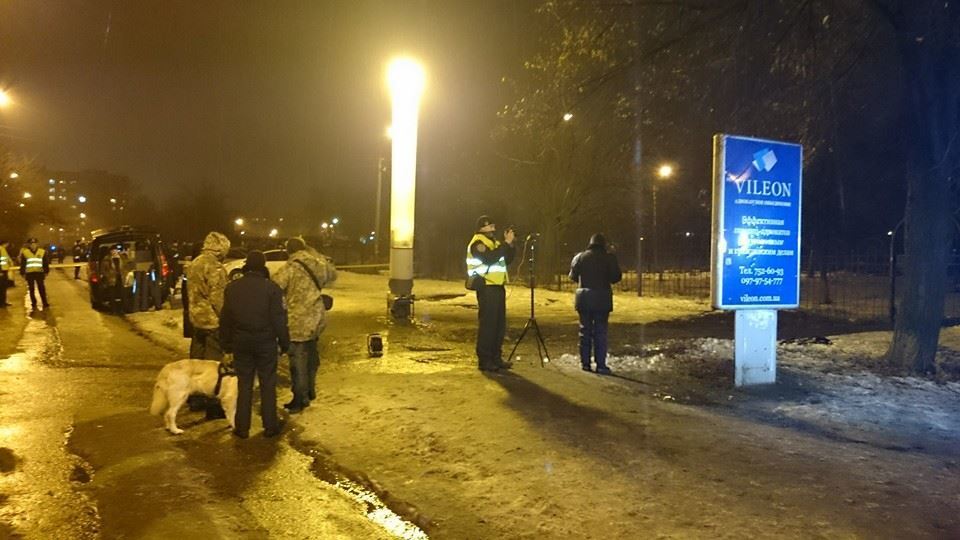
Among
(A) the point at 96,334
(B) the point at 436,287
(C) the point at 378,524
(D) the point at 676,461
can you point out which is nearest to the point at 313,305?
(C) the point at 378,524

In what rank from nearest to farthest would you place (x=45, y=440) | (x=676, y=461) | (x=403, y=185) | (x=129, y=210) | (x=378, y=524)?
(x=378, y=524)
(x=676, y=461)
(x=45, y=440)
(x=403, y=185)
(x=129, y=210)

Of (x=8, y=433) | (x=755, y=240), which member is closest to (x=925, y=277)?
(x=755, y=240)

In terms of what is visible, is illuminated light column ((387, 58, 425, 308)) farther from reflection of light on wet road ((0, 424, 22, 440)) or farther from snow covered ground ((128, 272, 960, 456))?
reflection of light on wet road ((0, 424, 22, 440))

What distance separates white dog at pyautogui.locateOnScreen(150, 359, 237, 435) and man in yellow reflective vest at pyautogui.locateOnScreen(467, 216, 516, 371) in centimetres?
358

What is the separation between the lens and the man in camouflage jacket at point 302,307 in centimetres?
786

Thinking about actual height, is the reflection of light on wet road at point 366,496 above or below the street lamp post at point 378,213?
below

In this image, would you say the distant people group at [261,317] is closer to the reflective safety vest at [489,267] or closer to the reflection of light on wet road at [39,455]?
the reflection of light on wet road at [39,455]

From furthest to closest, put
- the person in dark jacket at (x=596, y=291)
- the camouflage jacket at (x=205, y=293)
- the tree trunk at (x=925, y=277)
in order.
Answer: the tree trunk at (x=925, y=277)
the person in dark jacket at (x=596, y=291)
the camouflage jacket at (x=205, y=293)

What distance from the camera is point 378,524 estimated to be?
16.6ft

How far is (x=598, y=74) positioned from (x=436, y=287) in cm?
1627

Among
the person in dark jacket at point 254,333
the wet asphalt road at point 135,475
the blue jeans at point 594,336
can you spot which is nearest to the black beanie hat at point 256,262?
the person in dark jacket at point 254,333

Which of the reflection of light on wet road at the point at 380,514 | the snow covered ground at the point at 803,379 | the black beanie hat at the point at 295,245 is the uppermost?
the black beanie hat at the point at 295,245

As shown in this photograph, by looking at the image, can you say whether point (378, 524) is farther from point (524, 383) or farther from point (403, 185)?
point (403, 185)

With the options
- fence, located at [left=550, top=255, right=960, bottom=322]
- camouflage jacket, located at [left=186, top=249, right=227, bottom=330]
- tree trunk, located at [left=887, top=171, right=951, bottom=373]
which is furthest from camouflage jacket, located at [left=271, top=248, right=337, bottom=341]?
fence, located at [left=550, top=255, right=960, bottom=322]
